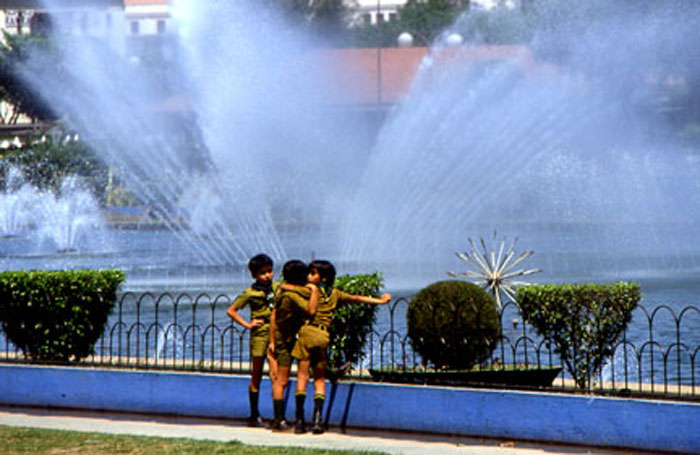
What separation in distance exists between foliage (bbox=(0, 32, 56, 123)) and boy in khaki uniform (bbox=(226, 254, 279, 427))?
204 ft

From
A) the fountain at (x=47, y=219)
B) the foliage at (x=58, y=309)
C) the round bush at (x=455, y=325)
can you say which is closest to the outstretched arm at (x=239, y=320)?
the round bush at (x=455, y=325)

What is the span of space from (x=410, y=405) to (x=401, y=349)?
15.3ft

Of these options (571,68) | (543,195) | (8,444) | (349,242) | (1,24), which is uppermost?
(1,24)

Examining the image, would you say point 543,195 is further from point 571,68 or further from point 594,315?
point 594,315

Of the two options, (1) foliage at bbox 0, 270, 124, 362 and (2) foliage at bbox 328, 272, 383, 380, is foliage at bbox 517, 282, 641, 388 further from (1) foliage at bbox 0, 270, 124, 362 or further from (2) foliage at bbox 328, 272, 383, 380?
(1) foliage at bbox 0, 270, 124, 362

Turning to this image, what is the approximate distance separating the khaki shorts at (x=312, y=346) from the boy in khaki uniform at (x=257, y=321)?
1.14 ft

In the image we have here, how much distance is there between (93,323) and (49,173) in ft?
161

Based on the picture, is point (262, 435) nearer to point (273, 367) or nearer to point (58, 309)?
point (273, 367)

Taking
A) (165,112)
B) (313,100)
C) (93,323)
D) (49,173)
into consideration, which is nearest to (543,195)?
(313,100)

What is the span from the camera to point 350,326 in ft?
34.0

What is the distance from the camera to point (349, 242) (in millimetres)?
33125

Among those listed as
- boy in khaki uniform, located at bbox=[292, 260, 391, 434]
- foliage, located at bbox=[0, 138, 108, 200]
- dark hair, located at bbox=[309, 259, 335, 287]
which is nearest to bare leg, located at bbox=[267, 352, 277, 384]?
boy in khaki uniform, located at bbox=[292, 260, 391, 434]

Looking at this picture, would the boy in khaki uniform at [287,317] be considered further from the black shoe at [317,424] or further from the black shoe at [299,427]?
the black shoe at [317,424]

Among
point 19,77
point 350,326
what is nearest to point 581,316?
point 350,326
